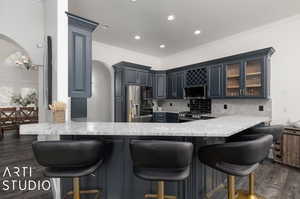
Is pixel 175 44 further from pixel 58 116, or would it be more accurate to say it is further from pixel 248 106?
pixel 58 116

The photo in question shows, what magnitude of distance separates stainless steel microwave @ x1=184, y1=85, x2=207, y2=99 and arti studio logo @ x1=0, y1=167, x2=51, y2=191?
13.2 feet

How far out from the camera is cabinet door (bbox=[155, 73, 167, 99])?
18.5 feet

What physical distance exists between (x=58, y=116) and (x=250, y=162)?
196 centimetres

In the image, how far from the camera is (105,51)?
4.85 meters

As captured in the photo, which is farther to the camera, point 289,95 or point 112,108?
point 112,108

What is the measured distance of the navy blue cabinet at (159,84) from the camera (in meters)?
5.63

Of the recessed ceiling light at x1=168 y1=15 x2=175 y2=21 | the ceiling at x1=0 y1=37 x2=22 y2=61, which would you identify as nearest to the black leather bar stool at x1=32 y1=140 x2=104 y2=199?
the recessed ceiling light at x1=168 y1=15 x2=175 y2=21

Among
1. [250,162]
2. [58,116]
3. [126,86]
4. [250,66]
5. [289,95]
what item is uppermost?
[250,66]

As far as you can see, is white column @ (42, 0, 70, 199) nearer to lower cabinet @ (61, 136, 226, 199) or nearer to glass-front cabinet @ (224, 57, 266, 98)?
lower cabinet @ (61, 136, 226, 199)

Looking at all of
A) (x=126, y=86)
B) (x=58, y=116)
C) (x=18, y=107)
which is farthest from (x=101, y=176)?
(x=18, y=107)

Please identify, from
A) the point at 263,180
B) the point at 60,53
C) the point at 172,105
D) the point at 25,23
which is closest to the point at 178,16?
the point at 60,53

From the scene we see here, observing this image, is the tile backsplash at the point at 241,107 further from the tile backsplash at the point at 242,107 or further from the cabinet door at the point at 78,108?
the cabinet door at the point at 78,108

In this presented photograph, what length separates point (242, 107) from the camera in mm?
3996

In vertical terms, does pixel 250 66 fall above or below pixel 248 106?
above
